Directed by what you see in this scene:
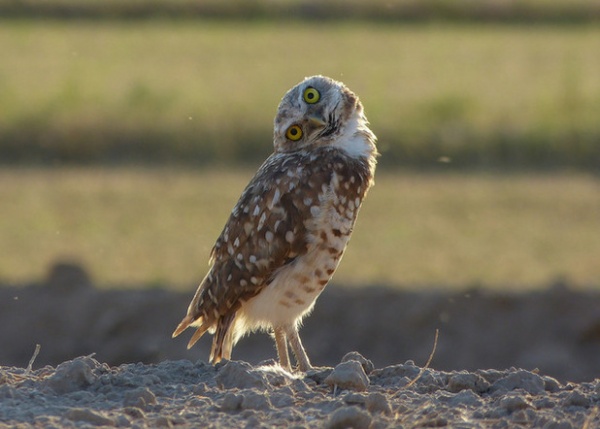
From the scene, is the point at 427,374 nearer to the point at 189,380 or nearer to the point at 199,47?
the point at 189,380

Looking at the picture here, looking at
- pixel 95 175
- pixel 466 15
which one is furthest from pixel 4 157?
pixel 466 15

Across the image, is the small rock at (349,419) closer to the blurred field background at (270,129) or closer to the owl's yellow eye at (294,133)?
the owl's yellow eye at (294,133)

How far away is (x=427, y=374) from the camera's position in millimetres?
6184

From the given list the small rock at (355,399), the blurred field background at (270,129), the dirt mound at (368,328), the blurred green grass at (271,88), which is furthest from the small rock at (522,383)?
the blurred green grass at (271,88)

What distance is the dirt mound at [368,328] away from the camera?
38.5ft

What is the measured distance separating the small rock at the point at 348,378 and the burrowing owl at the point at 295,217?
0.90m

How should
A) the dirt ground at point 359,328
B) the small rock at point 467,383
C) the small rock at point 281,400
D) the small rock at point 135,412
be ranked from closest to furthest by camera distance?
the small rock at point 135,412
the small rock at point 281,400
the small rock at point 467,383
the dirt ground at point 359,328

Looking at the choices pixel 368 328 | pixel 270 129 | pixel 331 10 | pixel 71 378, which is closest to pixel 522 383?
pixel 71 378

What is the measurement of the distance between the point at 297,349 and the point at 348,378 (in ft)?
3.94

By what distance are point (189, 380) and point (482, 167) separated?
49.2ft

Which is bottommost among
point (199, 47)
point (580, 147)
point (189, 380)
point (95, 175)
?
point (189, 380)

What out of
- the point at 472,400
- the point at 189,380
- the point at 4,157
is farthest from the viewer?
the point at 4,157

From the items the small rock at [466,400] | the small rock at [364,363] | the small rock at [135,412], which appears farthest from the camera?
the small rock at [364,363]

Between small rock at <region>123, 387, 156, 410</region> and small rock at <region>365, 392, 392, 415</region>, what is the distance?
86cm
